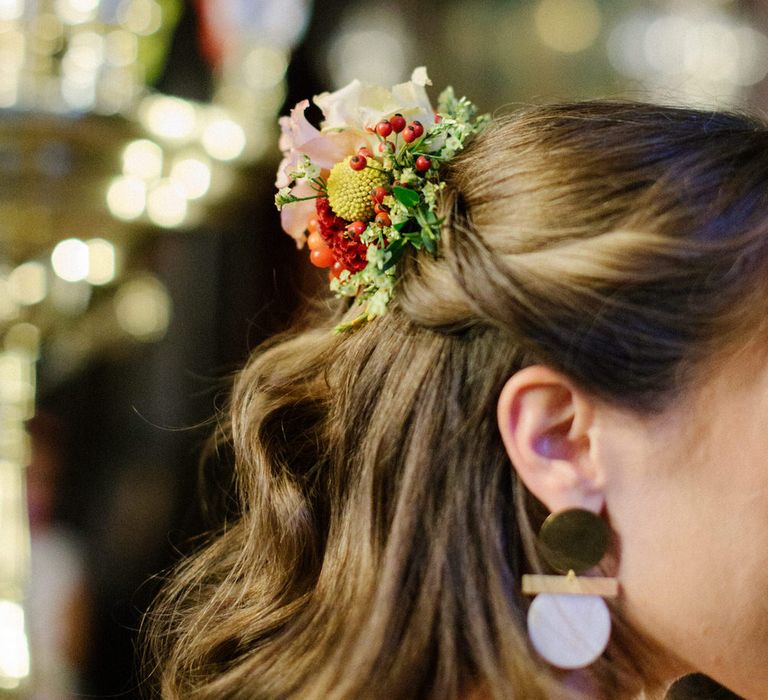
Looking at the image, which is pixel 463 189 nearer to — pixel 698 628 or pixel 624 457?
pixel 624 457

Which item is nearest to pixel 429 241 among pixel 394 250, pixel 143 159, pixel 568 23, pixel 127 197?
pixel 394 250

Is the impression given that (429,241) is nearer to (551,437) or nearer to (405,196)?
(405,196)

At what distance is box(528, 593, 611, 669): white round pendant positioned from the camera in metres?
0.72

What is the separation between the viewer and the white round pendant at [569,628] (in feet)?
2.35

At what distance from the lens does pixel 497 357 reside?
753mm

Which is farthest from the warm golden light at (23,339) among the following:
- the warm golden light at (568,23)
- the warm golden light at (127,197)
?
the warm golden light at (568,23)

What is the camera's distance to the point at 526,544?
76 centimetres

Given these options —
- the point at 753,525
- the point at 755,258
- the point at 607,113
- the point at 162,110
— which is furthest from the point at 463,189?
the point at 162,110

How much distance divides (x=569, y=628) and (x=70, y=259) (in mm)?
1352

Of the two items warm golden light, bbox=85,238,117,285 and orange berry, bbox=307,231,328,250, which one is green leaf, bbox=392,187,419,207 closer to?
orange berry, bbox=307,231,328,250

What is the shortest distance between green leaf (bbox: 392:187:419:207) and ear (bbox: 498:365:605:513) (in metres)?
0.17

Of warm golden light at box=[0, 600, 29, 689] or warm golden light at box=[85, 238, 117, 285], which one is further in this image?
warm golden light at box=[85, 238, 117, 285]

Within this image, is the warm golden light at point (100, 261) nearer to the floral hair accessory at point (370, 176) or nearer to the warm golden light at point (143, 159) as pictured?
the warm golden light at point (143, 159)

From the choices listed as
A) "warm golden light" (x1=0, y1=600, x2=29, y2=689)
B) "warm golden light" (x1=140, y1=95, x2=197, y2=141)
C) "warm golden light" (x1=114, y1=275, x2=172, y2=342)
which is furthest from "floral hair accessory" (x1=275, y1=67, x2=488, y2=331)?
"warm golden light" (x1=114, y1=275, x2=172, y2=342)
